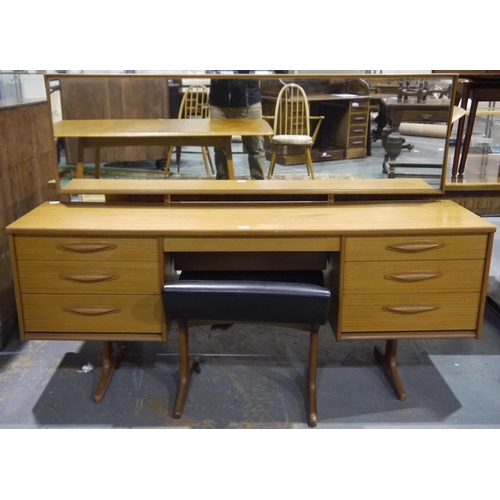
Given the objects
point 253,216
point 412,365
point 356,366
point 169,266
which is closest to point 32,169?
point 169,266

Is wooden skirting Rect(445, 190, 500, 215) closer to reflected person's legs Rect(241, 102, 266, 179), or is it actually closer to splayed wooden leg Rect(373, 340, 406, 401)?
splayed wooden leg Rect(373, 340, 406, 401)

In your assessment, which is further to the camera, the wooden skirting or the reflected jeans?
Answer: the wooden skirting

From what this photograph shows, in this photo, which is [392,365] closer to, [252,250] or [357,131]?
[252,250]

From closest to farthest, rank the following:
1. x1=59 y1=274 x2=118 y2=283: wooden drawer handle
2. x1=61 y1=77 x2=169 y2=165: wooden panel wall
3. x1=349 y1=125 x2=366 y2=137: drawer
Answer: x1=59 y1=274 x2=118 y2=283: wooden drawer handle
x1=61 y1=77 x2=169 y2=165: wooden panel wall
x1=349 y1=125 x2=366 y2=137: drawer

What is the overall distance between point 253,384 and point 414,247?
890mm

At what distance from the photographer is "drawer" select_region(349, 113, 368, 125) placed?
207cm

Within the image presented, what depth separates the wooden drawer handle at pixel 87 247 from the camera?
186 centimetres

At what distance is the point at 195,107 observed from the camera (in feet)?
6.85

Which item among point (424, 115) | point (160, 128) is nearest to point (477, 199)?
point (424, 115)

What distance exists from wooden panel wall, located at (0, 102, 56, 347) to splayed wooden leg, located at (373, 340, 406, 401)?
1698mm

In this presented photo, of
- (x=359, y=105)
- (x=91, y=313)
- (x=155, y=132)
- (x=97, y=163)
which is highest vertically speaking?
(x=359, y=105)

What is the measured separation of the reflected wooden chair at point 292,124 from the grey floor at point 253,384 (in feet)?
0.40

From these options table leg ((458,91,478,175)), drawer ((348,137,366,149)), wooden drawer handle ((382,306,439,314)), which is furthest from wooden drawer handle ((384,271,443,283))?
table leg ((458,91,478,175))

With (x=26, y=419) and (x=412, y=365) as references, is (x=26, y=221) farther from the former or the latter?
(x=412, y=365)
